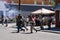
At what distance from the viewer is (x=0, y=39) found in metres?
18.8

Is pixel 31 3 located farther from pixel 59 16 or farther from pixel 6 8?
pixel 59 16

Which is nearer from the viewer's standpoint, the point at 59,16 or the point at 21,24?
the point at 21,24

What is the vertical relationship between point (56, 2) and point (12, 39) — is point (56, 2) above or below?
above

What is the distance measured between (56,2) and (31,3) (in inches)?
1095

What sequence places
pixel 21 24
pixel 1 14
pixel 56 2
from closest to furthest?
1. pixel 21 24
2. pixel 56 2
3. pixel 1 14

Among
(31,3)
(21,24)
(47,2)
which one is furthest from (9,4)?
(21,24)

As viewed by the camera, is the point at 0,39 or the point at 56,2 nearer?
the point at 0,39

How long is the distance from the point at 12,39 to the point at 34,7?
43726 mm

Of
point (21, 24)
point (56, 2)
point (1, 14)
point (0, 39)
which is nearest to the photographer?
point (0, 39)

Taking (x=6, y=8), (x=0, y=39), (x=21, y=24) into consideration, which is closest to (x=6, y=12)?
(x=6, y=8)

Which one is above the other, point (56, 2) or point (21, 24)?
point (56, 2)

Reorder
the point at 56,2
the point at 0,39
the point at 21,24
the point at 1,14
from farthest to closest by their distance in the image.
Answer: the point at 1,14 → the point at 56,2 → the point at 21,24 → the point at 0,39

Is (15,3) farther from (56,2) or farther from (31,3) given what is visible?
(56,2)

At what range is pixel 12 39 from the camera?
740 inches
